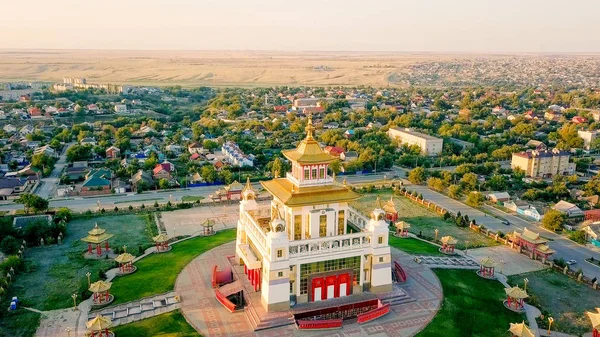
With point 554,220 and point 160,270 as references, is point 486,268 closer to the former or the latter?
point 554,220

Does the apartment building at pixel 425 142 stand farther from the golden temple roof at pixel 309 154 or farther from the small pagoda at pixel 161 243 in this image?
the golden temple roof at pixel 309 154

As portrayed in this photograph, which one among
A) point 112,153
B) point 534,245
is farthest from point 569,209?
point 112,153

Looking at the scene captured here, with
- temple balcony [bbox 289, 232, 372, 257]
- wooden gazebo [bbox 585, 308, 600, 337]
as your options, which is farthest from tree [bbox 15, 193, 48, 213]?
wooden gazebo [bbox 585, 308, 600, 337]

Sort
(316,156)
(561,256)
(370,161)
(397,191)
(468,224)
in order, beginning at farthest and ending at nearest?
(370,161) → (397,191) → (468,224) → (561,256) → (316,156)

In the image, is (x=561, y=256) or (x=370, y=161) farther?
(x=370, y=161)

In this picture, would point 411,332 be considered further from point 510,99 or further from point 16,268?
point 510,99

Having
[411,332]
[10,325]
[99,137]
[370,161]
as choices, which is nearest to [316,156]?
[411,332]
